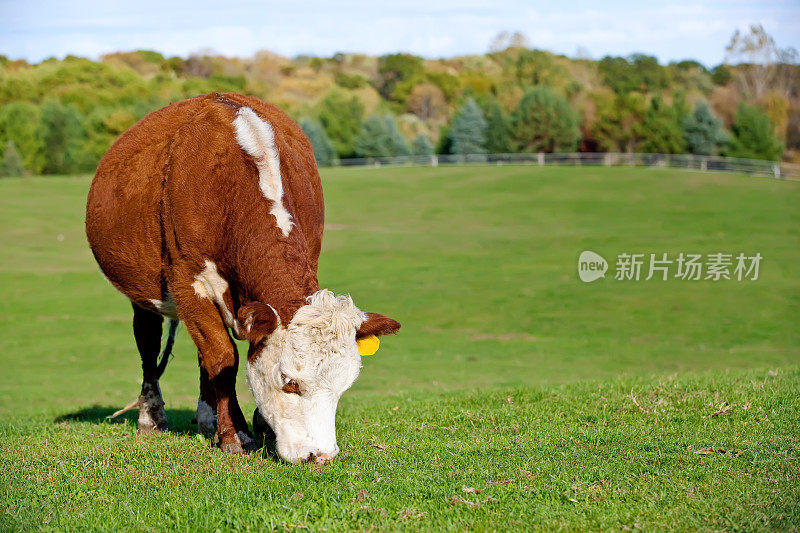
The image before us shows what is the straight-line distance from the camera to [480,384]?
15719mm

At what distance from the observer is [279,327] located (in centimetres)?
573

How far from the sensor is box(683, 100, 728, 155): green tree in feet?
228

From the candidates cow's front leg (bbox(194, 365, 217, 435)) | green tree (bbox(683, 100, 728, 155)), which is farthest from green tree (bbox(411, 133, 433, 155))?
cow's front leg (bbox(194, 365, 217, 435))

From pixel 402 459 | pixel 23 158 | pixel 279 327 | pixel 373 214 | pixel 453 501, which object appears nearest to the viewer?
pixel 453 501

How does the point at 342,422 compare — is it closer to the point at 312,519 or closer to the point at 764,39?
the point at 312,519

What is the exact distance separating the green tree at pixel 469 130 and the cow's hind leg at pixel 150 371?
7075cm

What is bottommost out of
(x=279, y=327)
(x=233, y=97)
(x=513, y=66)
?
(x=279, y=327)

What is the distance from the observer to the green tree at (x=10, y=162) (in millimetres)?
68312

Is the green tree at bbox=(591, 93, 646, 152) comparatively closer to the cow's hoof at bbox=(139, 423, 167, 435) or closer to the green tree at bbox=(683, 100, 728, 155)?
the green tree at bbox=(683, 100, 728, 155)

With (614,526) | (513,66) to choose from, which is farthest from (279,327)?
(513,66)

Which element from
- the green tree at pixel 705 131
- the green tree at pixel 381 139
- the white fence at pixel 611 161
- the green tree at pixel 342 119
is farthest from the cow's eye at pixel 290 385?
the green tree at pixel 342 119

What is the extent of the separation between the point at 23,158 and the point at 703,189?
181ft

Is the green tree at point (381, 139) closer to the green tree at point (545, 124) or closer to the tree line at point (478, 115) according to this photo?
the tree line at point (478, 115)

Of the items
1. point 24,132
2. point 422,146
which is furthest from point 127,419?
point 422,146
